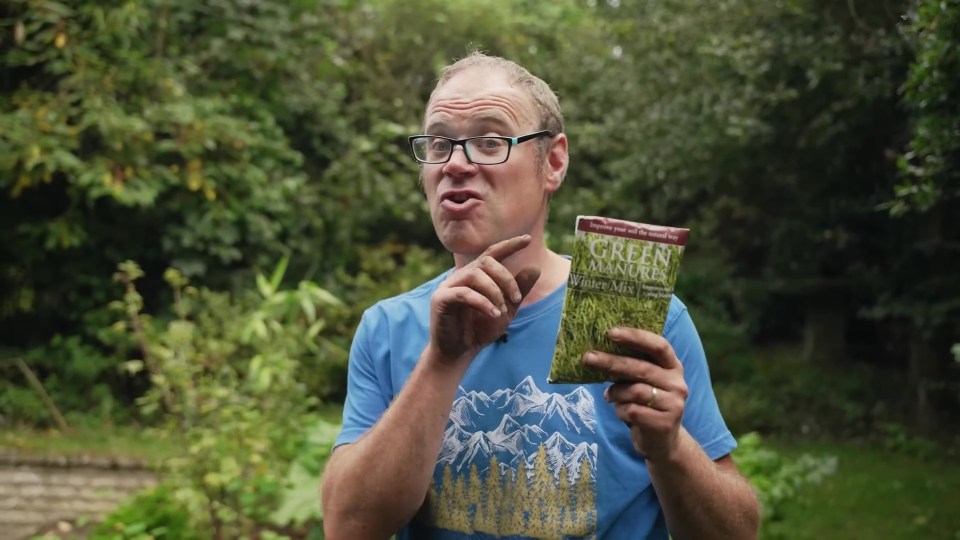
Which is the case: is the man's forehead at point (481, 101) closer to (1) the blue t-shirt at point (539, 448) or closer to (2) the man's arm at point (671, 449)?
(1) the blue t-shirt at point (539, 448)

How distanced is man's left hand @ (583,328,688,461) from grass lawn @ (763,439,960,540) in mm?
4078

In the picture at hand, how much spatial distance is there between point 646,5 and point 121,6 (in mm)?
Answer: 4475

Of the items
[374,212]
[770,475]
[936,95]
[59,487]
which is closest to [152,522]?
[59,487]

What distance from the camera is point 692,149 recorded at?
8.05 metres

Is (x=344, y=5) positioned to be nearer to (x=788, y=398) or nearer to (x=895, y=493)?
(x=788, y=398)

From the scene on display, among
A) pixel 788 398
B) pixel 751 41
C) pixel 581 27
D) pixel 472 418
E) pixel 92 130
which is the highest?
pixel 581 27

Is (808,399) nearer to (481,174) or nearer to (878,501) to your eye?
(878,501)

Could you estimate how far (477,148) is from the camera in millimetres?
1980

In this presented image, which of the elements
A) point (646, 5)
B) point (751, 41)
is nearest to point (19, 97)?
point (646, 5)

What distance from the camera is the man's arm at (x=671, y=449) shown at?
1.61 m

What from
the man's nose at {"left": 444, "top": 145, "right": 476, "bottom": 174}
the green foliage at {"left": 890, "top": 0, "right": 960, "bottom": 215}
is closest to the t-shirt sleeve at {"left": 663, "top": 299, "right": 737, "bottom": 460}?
the man's nose at {"left": 444, "top": 145, "right": 476, "bottom": 174}

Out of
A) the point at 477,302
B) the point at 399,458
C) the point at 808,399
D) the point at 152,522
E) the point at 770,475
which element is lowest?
the point at 808,399

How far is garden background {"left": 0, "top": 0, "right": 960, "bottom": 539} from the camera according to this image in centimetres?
704

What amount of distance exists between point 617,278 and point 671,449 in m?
0.33
